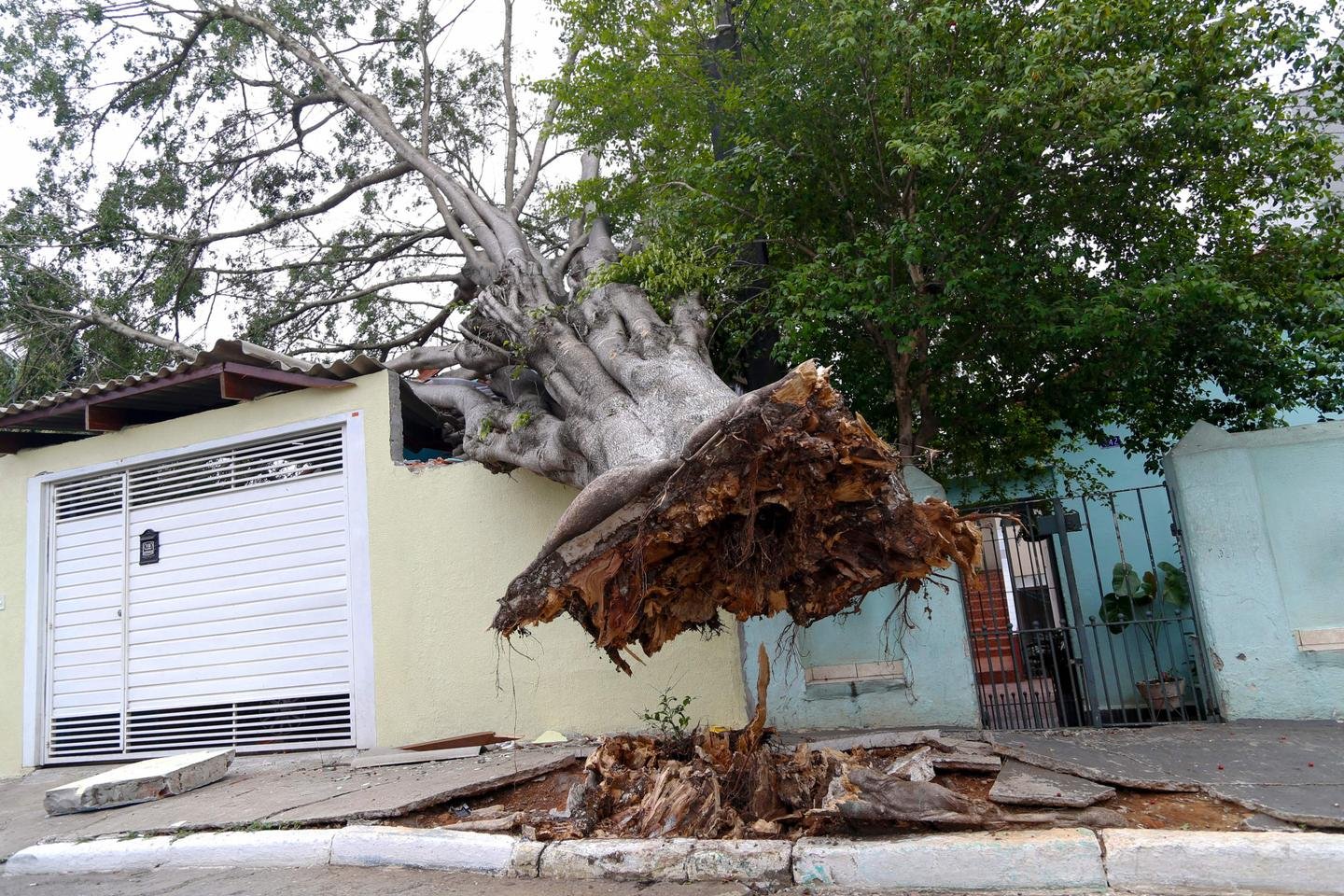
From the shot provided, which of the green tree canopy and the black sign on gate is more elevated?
the green tree canopy

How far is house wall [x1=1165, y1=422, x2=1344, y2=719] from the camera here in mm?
5820

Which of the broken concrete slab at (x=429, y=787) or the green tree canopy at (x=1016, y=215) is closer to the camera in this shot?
the broken concrete slab at (x=429, y=787)

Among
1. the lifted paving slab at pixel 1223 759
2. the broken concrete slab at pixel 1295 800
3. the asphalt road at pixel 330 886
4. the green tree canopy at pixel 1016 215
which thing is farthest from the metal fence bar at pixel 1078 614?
the asphalt road at pixel 330 886

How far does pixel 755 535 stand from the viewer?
4359 mm

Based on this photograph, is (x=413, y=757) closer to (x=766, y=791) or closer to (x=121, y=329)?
(x=766, y=791)

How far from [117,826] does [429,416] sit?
4737 mm

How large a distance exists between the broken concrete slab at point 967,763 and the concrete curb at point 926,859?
0.88m

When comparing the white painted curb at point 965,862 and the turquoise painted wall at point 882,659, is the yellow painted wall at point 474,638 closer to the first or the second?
the turquoise painted wall at point 882,659

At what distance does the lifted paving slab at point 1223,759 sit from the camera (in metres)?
4.04

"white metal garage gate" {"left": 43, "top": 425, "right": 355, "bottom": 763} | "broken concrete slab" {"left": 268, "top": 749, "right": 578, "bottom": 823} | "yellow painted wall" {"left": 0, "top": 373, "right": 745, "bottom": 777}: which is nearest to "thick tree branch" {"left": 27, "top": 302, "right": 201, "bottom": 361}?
"white metal garage gate" {"left": 43, "top": 425, "right": 355, "bottom": 763}

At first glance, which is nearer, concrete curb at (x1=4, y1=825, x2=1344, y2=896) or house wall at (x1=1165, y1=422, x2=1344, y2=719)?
concrete curb at (x1=4, y1=825, x2=1344, y2=896)

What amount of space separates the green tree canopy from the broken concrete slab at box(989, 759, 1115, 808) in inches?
73.8

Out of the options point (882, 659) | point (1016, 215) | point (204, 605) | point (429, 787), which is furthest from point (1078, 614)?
point (204, 605)

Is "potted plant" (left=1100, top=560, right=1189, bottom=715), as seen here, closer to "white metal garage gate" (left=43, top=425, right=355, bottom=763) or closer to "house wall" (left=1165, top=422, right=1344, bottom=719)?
"house wall" (left=1165, top=422, right=1344, bottom=719)
